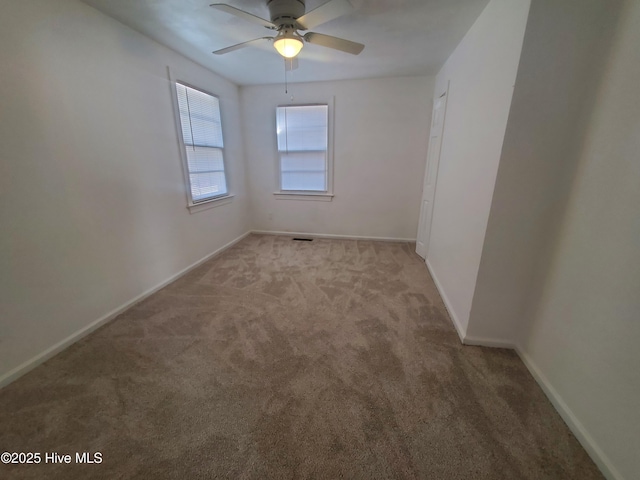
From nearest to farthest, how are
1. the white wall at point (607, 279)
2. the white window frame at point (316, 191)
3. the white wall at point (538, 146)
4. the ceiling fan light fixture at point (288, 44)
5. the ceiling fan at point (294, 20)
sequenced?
the white wall at point (607, 279)
the white wall at point (538, 146)
the ceiling fan at point (294, 20)
the ceiling fan light fixture at point (288, 44)
the white window frame at point (316, 191)

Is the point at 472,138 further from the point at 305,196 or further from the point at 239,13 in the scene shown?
the point at 305,196

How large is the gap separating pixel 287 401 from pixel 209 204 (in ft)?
9.36

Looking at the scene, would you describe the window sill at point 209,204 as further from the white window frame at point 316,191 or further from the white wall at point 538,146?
the white wall at point 538,146

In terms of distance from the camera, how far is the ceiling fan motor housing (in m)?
1.76

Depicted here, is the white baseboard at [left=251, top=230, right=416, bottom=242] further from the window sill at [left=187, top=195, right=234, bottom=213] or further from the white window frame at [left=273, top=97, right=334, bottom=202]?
the window sill at [left=187, top=195, right=234, bottom=213]

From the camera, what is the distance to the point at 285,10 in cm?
179

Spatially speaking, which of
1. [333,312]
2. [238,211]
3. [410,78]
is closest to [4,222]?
[333,312]

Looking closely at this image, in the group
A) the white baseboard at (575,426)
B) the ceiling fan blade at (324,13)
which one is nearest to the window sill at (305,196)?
the ceiling fan blade at (324,13)

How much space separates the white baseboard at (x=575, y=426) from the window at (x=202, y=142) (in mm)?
3677

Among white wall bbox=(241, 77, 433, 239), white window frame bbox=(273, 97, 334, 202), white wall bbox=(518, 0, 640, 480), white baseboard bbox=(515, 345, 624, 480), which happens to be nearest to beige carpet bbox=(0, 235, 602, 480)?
white baseboard bbox=(515, 345, 624, 480)

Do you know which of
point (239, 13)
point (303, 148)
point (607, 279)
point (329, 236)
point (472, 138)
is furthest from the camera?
point (329, 236)

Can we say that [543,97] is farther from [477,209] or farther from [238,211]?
[238,211]

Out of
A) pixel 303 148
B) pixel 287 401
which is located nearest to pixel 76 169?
pixel 287 401

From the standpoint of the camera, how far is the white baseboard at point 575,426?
1108 millimetres
